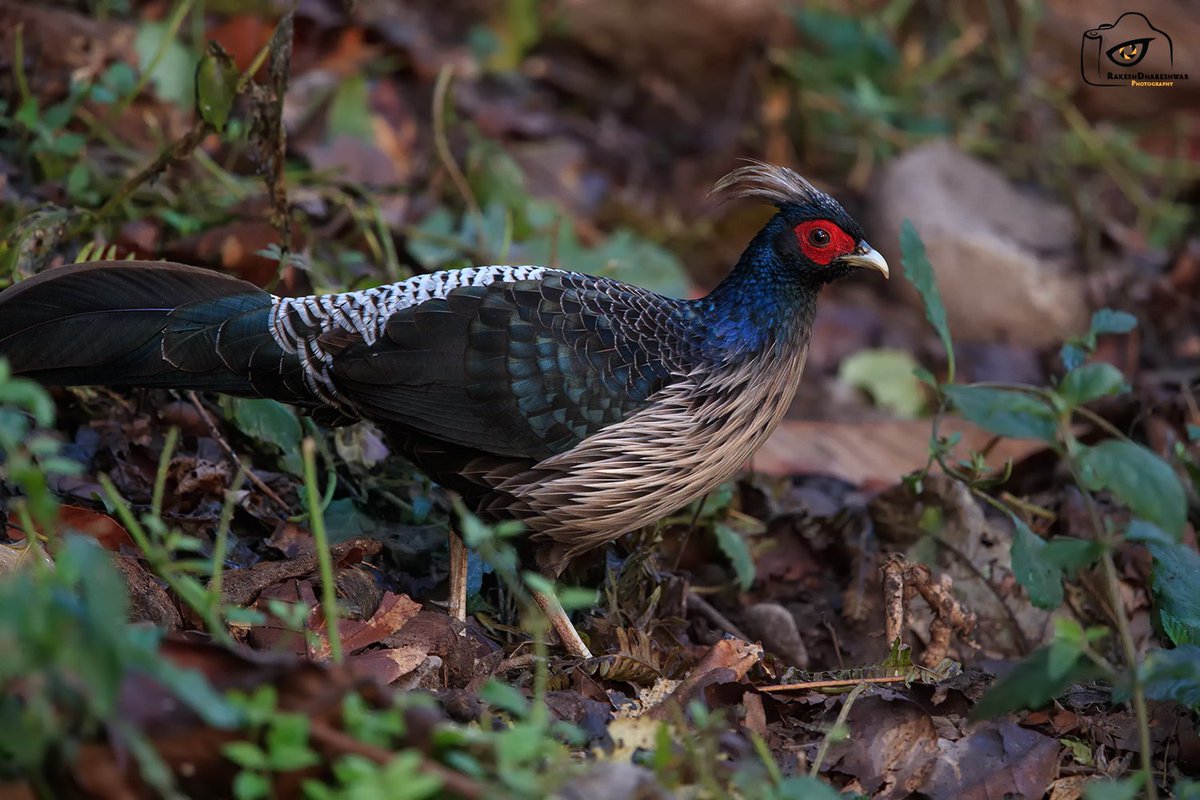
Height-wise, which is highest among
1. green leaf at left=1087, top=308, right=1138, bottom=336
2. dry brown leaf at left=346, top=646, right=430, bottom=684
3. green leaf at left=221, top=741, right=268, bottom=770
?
green leaf at left=1087, top=308, right=1138, bottom=336

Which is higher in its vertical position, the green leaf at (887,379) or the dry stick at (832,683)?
the green leaf at (887,379)

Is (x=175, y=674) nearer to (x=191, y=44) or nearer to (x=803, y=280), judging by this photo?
(x=803, y=280)

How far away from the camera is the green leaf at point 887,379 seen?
6.62 m

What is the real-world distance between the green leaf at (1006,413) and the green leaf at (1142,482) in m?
0.12

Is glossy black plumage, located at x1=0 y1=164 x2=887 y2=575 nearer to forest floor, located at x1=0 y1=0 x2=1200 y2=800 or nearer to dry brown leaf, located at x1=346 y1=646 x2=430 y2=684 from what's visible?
forest floor, located at x1=0 y1=0 x2=1200 y2=800

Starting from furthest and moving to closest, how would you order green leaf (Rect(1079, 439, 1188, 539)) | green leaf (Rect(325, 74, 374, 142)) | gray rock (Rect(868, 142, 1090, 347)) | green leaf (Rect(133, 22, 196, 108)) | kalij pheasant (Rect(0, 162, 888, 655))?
gray rock (Rect(868, 142, 1090, 347)) → green leaf (Rect(325, 74, 374, 142)) → green leaf (Rect(133, 22, 196, 108)) → kalij pheasant (Rect(0, 162, 888, 655)) → green leaf (Rect(1079, 439, 1188, 539))

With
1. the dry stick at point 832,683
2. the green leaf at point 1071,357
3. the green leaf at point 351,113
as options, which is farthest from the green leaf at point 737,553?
the green leaf at point 351,113

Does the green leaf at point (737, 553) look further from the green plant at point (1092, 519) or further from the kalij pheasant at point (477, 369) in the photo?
the green plant at point (1092, 519)

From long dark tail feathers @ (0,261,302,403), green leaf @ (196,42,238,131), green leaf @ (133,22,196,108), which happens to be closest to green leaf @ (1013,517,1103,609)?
long dark tail feathers @ (0,261,302,403)

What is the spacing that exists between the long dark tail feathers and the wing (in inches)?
10.0

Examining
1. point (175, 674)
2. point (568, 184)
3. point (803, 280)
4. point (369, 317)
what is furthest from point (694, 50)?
point (175, 674)

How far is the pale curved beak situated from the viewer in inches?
169

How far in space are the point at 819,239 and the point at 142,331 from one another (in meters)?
2.15

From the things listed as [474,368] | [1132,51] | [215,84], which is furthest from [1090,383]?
[1132,51]
